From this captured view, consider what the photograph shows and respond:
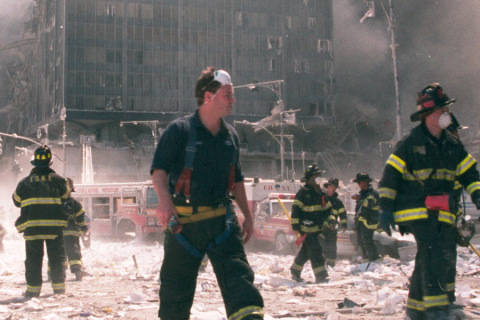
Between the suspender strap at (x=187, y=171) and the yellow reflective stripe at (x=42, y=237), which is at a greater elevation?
the suspender strap at (x=187, y=171)

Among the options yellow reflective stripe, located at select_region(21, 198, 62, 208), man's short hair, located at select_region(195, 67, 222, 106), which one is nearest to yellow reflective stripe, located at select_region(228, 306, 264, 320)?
man's short hair, located at select_region(195, 67, 222, 106)

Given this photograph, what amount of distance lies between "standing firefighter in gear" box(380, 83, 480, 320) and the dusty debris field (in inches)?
Answer: 51.8

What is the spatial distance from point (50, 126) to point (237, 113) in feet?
72.3

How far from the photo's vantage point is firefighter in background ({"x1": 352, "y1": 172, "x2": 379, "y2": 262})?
10867 millimetres

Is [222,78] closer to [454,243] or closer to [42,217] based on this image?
[454,243]

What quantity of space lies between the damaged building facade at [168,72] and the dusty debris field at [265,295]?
48545 mm

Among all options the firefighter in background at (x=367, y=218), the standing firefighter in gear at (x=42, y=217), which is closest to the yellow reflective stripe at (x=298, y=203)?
the firefighter in background at (x=367, y=218)

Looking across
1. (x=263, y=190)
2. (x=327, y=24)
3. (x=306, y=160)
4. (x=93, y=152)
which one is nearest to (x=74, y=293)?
(x=263, y=190)

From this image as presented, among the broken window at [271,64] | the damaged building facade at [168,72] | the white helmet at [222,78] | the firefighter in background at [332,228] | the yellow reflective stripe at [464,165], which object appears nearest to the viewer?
the white helmet at [222,78]

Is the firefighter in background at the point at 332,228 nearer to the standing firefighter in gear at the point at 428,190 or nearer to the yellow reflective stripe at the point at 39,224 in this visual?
the yellow reflective stripe at the point at 39,224

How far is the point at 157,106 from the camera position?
6400 cm

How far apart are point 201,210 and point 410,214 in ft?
6.19

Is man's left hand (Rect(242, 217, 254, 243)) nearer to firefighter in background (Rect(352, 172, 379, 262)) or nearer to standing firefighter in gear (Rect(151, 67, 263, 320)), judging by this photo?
standing firefighter in gear (Rect(151, 67, 263, 320))

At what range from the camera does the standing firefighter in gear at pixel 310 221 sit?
9.12m
